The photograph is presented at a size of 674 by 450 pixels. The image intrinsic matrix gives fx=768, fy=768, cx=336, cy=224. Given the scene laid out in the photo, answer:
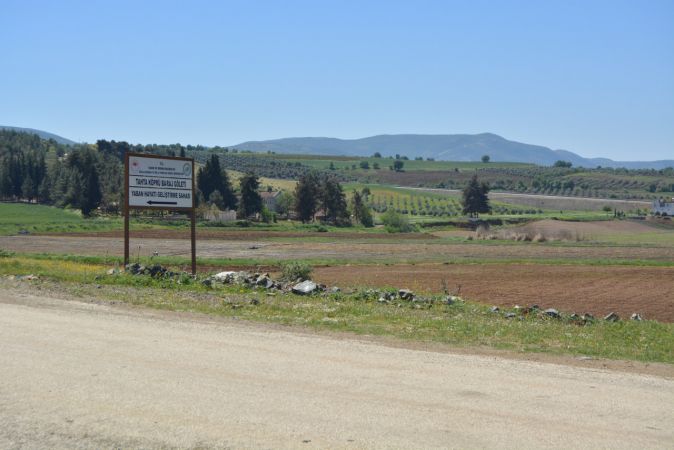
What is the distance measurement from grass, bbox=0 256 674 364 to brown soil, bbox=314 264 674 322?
6229mm

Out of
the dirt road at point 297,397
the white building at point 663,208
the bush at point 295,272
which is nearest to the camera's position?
the dirt road at point 297,397

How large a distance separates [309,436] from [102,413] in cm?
255

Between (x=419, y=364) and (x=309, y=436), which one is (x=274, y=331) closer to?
(x=419, y=364)

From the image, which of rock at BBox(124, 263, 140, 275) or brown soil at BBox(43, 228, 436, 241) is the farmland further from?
rock at BBox(124, 263, 140, 275)

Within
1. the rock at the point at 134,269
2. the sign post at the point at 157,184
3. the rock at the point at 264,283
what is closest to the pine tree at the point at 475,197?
the sign post at the point at 157,184

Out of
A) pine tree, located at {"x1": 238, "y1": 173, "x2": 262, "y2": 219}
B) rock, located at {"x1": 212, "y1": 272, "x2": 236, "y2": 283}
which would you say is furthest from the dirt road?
pine tree, located at {"x1": 238, "y1": 173, "x2": 262, "y2": 219}

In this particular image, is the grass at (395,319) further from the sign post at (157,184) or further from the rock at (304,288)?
the sign post at (157,184)

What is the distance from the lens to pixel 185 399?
9.48 metres

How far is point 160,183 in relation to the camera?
94.9 ft

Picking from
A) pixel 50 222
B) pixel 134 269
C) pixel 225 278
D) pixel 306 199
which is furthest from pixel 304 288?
pixel 306 199

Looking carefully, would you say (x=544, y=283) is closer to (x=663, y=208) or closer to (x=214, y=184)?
(x=214, y=184)

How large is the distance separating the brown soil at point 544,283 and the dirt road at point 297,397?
1353 cm

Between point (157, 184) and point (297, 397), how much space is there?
20.5 metres

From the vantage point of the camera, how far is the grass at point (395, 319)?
48.7 feet
